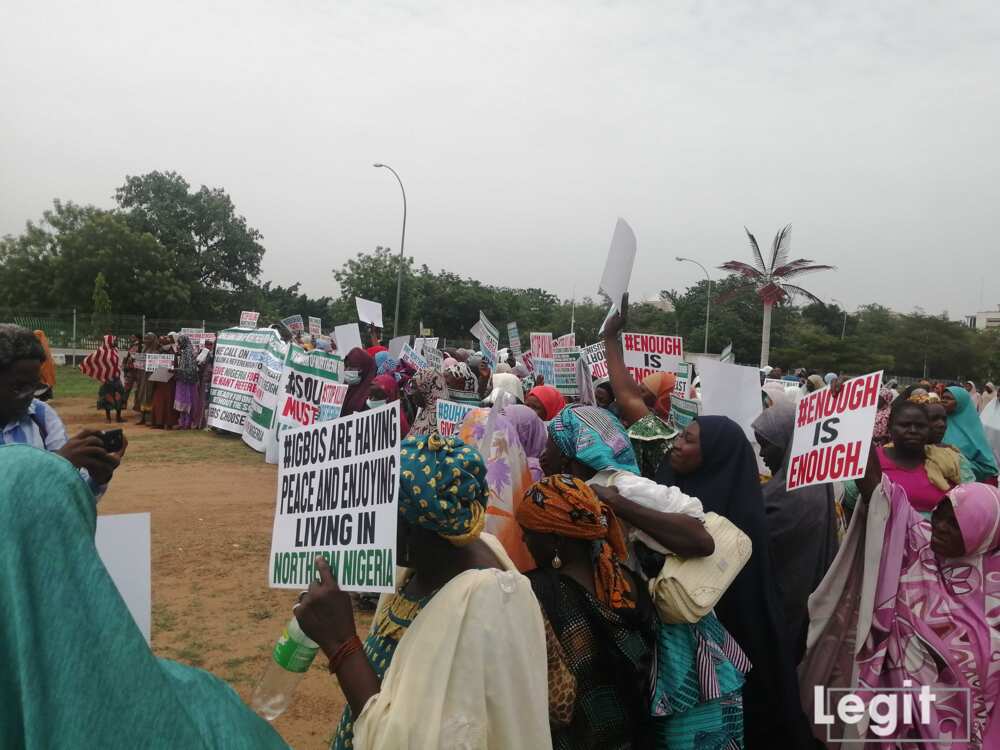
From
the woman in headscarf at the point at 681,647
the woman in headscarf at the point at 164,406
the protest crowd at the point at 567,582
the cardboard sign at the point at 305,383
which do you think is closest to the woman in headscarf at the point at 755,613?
the protest crowd at the point at 567,582

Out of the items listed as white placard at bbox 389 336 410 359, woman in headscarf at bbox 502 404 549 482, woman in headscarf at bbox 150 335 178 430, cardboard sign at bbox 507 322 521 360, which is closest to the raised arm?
woman in headscarf at bbox 502 404 549 482

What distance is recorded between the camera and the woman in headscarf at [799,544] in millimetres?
3584

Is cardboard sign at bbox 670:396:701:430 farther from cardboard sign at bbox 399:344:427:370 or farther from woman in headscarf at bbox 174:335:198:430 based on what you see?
woman in headscarf at bbox 174:335:198:430

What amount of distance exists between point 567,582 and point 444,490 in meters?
0.78

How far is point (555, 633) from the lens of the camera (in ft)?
7.54

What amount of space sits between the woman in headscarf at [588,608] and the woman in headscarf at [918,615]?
1.24 metres

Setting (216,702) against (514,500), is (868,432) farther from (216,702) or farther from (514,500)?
(216,702)

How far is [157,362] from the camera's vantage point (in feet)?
50.4

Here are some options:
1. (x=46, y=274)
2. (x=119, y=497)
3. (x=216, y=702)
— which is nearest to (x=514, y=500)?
(x=216, y=702)

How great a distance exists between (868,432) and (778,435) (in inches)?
33.2

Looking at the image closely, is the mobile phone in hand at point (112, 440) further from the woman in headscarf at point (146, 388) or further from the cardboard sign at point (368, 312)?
the woman in headscarf at point (146, 388)

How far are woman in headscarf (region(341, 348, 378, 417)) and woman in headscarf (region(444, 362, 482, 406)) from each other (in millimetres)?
859

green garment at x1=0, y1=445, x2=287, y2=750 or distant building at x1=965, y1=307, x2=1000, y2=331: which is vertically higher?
distant building at x1=965, y1=307, x2=1000, y2=331

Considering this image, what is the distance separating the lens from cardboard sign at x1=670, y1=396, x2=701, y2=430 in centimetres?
508
